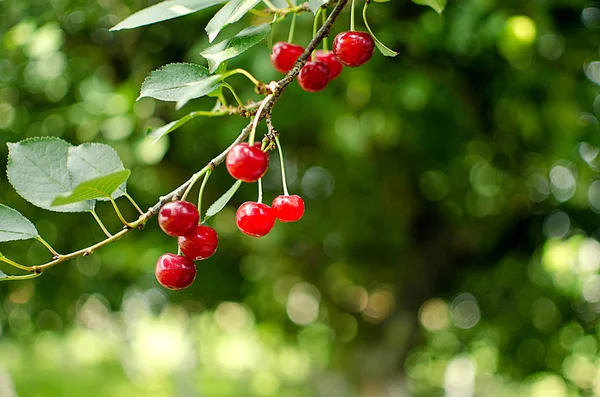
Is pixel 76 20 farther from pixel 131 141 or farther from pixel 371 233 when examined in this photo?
pixel 371 233

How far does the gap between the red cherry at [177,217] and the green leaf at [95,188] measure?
0.07 meters

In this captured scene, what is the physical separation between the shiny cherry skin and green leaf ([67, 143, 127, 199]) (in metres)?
0.25

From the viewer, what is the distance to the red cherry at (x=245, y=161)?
647mm

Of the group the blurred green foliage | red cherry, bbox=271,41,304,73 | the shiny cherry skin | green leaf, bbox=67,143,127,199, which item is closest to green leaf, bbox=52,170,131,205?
green leaf, bbox=67,143,127,199

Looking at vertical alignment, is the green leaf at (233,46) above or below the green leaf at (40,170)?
above

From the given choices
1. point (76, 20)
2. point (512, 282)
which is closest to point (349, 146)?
point (76, 20)

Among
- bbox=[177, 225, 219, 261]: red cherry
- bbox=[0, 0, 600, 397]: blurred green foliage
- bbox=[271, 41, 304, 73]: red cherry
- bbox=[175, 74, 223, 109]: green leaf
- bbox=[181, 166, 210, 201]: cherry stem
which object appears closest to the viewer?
bbox=[175, 74, 223, 109]: green leaf

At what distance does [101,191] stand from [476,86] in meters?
2.64

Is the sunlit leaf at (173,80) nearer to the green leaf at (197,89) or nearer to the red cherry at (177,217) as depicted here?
the green leaf at (197,89)

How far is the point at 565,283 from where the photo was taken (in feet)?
13.2

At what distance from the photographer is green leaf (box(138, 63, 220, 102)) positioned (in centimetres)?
67

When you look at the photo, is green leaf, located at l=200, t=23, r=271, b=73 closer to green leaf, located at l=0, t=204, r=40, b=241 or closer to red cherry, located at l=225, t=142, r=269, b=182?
red cherry, located at l=225, t=142, r=269, b=182

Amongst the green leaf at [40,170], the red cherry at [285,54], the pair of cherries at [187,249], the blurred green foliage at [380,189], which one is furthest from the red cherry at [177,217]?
the blurred green foliage at [380,189]

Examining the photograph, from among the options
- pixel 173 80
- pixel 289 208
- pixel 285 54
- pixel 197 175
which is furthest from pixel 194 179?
pixel 285 54
